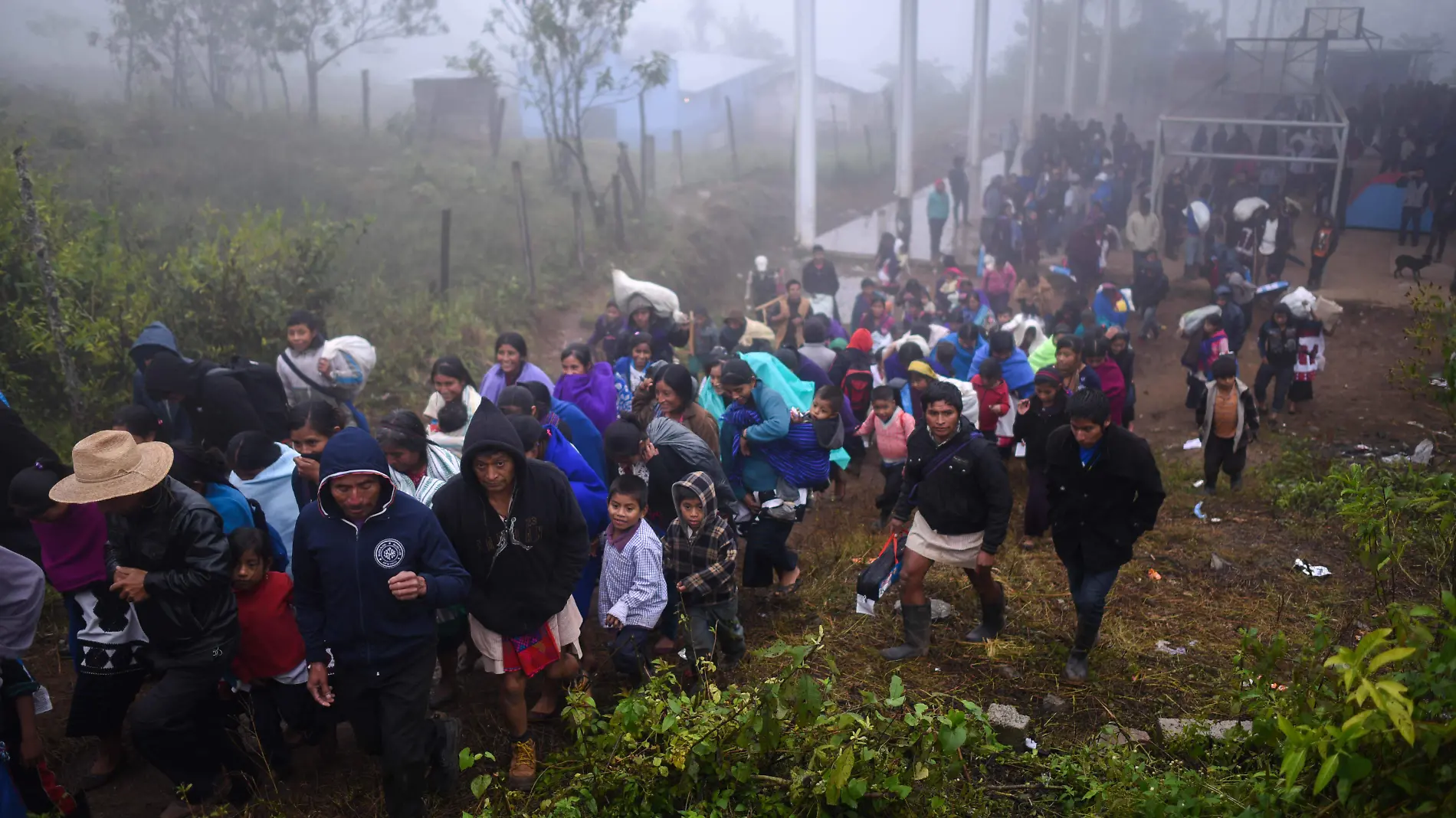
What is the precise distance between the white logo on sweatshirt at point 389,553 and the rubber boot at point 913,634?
266 centimetres

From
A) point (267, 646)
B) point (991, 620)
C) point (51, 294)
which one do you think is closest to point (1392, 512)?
point (991, 620)

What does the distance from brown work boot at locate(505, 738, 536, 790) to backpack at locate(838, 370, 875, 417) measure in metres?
4.38

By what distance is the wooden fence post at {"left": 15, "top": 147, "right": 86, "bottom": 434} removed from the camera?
21.8 feet

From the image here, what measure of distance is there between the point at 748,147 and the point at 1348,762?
26.4 m

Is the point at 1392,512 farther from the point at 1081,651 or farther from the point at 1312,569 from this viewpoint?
the point at 1312,569

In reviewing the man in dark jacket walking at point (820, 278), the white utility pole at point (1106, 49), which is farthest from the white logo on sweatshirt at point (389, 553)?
the white utility pole at point (1106, 49)

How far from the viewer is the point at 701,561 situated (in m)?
4.45

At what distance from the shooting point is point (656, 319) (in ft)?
28.1

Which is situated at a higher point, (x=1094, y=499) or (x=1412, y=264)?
(x=1094, y=499)

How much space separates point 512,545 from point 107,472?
1.48 metres

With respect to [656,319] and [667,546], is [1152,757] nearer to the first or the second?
[667,546]

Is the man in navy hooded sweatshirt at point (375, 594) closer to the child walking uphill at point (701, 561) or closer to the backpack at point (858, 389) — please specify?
the child walking uphill at point (701, 561)

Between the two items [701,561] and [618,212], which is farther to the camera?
[618,212]

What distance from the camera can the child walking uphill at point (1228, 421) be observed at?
711 centimetres
